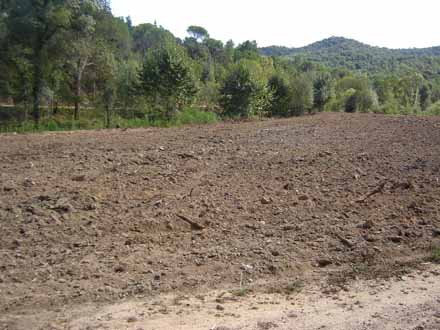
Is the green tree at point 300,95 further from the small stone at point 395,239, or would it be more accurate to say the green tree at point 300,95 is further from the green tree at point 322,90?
the small stone at point 395,239

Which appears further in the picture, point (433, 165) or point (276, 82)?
point (276, 82)

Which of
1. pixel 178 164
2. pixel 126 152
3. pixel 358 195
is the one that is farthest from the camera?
pixel 126 152

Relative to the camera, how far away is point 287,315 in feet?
11.7

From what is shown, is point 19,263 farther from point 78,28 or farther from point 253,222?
point 78,28

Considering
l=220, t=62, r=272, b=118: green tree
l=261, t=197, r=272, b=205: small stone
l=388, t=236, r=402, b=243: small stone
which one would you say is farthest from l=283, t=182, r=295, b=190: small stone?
l=220, t=62, r=272, b=118: green tree

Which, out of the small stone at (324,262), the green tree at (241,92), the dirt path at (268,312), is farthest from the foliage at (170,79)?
the dirt path at (268,312)

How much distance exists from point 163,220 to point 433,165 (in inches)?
212

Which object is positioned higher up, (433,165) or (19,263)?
(433,165)

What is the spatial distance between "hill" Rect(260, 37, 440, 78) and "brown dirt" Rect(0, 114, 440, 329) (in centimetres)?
9412

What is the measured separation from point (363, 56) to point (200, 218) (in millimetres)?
143195

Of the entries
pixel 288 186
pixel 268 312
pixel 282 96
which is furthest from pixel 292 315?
pixel 282 96

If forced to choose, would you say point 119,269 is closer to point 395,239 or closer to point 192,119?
point 395,239

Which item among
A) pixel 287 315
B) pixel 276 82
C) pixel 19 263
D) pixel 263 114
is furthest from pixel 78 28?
pixel 287 315

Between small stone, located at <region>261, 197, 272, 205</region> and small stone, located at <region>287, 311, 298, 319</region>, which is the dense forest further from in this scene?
small stone, located at <region>287, 311, 298, 319</region>
